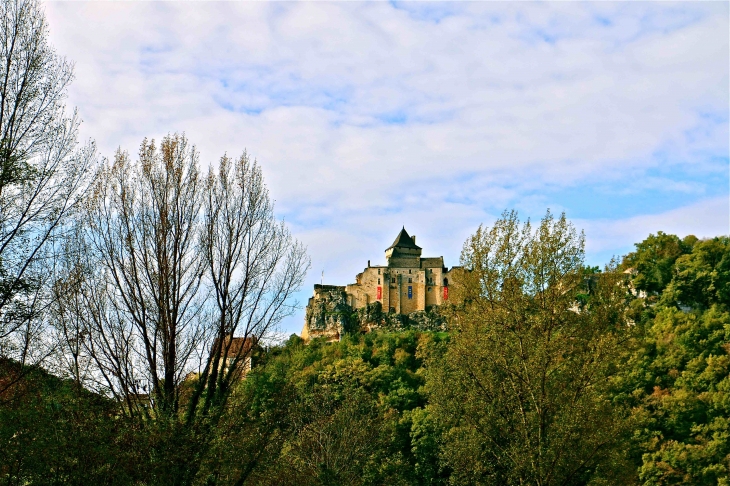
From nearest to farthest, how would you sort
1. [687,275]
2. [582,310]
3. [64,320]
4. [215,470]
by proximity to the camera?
[215,470]
[64,320]
[582,310]
[687,275]

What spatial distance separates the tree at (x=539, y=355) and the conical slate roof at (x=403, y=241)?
67.1m

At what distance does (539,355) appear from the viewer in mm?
20719

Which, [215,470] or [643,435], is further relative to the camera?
[643,435]

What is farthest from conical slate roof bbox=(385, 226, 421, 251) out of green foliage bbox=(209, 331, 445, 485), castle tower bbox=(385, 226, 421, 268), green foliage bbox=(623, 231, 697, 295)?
green foliage bbox=(623, 231, 697, 295)

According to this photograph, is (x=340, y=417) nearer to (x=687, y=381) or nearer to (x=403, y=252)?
(x=687, y=381)

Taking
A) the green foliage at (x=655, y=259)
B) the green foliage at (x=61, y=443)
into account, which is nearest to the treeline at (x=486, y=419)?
the green foliage at (x=61, y=443)

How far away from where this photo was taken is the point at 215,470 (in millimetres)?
16625

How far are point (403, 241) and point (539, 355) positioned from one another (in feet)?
233

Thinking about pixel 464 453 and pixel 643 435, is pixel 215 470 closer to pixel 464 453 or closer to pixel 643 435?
pixel 464 453

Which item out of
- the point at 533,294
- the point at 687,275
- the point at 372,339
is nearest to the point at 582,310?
the point at 533,294

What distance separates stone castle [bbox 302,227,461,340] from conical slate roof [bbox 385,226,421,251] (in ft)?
4.52

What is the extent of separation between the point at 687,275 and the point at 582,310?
38.7m

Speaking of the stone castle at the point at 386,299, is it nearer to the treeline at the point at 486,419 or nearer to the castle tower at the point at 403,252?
the castle tower at the point at 403,252

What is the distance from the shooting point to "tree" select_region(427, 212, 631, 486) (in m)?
20.7
